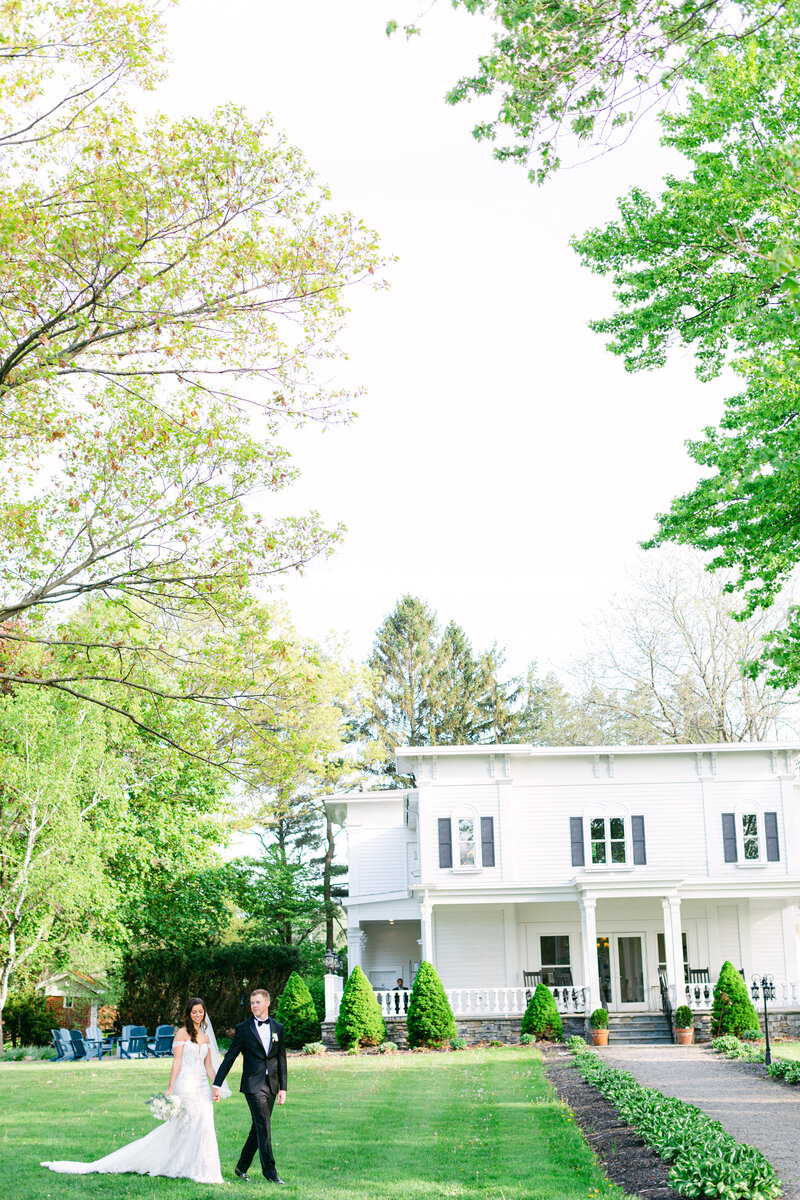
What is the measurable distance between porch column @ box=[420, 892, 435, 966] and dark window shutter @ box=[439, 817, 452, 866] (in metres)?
1.11

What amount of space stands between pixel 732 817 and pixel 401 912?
929cm

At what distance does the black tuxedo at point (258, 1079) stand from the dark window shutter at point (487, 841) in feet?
65.7

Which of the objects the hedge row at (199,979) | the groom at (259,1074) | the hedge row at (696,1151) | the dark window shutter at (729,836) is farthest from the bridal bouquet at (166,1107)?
the hedge row at (199,979)

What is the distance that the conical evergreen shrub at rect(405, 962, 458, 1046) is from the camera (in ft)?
82.7

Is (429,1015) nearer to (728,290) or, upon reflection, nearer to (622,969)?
(622,969)

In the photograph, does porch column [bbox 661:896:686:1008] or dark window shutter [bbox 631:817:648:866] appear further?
dark window shutter [bbox 631:817:648:866]

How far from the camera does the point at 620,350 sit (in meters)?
16.6

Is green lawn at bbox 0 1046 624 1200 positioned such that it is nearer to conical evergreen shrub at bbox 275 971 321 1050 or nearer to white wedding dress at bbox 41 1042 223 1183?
white wedding dress at bbox 41 1042 223 1183

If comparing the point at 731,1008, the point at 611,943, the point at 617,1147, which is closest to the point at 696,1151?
the point at 617,1147

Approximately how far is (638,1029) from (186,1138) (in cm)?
1910

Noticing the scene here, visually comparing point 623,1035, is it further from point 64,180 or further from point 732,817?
point 64,180

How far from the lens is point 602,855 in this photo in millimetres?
30188

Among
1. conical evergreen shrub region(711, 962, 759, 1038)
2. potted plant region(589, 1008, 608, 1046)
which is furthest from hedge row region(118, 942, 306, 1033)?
conical evergreen shrub region(711, 962, 759, 1038)

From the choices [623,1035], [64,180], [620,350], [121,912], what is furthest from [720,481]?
[121,912]
